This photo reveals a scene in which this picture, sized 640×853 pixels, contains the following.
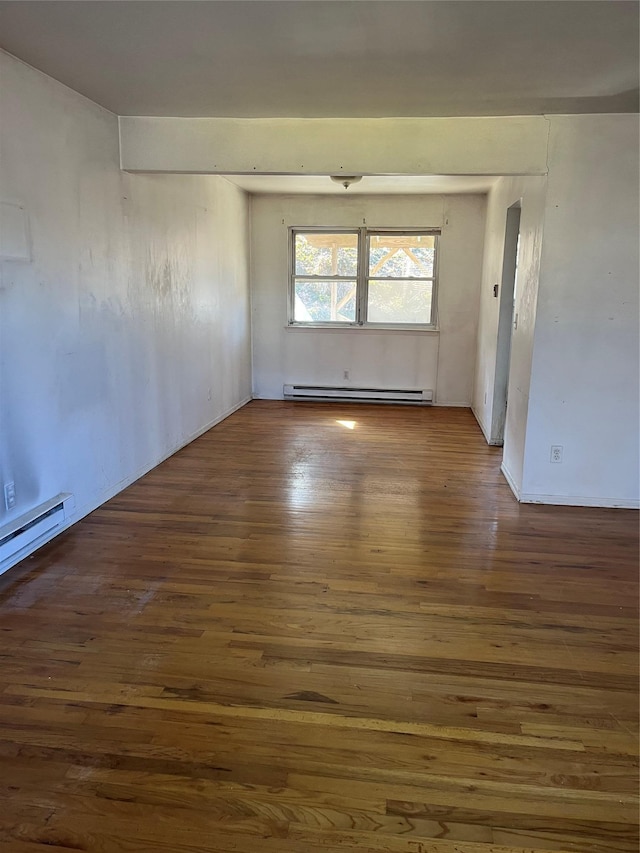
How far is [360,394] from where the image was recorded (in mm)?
7008

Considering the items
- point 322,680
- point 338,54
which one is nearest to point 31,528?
point 322,680

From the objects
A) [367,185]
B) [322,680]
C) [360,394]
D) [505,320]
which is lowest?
[322,680]

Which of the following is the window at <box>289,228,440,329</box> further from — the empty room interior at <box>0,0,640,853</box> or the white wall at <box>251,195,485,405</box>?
the empty room interior at <box>0,0,640,853</box>

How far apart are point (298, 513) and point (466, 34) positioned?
252cm

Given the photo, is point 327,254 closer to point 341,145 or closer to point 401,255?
point 401,255

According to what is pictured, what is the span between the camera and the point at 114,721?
70.7 inches

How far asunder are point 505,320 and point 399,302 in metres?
2.06

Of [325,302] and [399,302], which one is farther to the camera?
[325,302]

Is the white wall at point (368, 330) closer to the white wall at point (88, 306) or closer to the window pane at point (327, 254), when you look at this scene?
the window pane at point (327, 254)

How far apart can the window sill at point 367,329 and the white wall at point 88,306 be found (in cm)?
194

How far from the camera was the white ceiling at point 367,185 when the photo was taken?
218 inches

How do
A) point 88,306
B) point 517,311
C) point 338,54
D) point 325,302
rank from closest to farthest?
1. point 338,54
2. point 88,306
3. point 517,311
4. point 325,302

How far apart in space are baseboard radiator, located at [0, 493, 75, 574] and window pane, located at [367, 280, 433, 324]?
4.61 meters

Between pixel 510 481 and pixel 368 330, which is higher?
pixel 368 330
